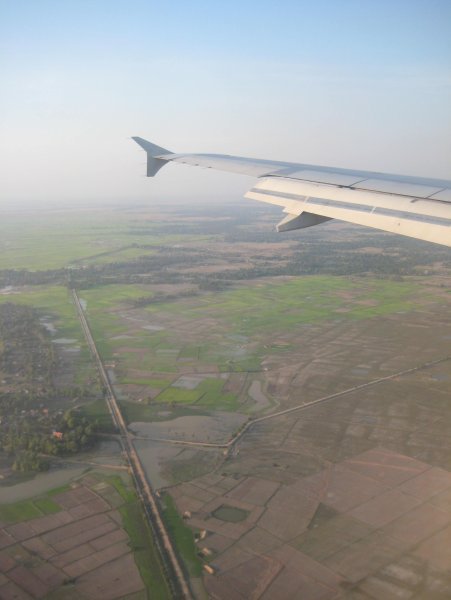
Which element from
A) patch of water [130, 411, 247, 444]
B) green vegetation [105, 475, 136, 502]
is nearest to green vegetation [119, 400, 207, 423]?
patch of water [130, 411, 247, 444]

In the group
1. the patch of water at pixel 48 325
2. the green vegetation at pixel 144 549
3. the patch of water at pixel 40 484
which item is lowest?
the patch of water at pixel 40 484

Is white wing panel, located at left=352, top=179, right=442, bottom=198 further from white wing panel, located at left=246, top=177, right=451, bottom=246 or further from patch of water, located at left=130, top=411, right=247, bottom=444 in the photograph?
patch of water, located at left=130, top=411, right=247, bottom=444

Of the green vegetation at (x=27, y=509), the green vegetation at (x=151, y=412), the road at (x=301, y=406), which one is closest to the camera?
the green vegetation at (x=27, y=509)

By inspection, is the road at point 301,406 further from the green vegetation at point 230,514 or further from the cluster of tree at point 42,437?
the green vegetation at point 230,514

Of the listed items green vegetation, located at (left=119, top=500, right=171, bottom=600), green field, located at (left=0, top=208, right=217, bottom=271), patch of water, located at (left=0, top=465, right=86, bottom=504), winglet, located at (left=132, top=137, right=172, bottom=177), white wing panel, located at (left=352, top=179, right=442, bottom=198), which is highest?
winglet, located at (left=132, top=137, right=172, bottom=177)

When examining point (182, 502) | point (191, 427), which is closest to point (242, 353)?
point (191, 427)

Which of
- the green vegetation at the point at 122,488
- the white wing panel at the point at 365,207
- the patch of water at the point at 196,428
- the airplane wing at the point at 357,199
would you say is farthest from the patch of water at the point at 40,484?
the white wing panel at the point at 365,207

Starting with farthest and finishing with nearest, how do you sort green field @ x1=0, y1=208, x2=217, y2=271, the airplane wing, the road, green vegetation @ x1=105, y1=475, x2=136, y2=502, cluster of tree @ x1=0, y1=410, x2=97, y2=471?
Answer: green field @ x1=0, y1=208, x2=217, y2=271
the road
cluster of tree @ x1=0, y1=410, x2=97, y2=471
green vegetation @ x1=105, y1=475, x2=136, y2=502
the airplane wing

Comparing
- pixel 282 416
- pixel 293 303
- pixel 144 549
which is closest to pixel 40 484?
pixel 144 549
